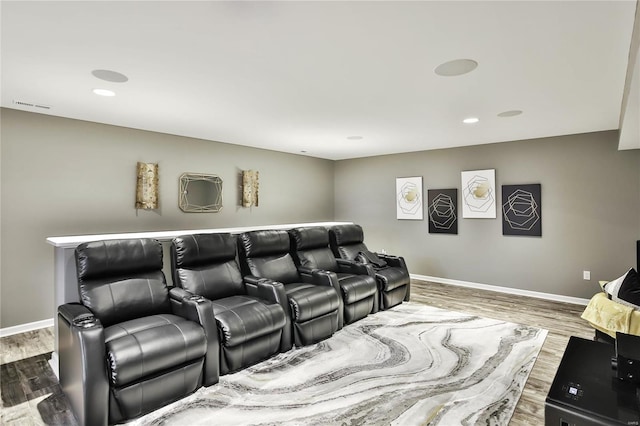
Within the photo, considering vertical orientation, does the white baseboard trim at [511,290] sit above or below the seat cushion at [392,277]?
below

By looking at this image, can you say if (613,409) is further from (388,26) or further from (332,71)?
(332,71)

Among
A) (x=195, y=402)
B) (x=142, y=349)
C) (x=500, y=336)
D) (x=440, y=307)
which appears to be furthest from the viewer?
(x=440, y=307)

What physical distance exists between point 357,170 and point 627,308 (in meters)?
5.06

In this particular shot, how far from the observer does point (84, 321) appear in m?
2.21

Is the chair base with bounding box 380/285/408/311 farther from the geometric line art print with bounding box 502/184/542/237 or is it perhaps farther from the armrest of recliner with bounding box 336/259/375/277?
the geometric line art print with bounding box 502/184/542/237

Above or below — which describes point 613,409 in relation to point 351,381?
above

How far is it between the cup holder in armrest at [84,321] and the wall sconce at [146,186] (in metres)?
2.49

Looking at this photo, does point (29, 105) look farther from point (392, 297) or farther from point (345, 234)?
point (392, 297)

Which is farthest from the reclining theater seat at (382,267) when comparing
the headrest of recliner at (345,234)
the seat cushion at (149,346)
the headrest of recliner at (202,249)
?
the seat cushion at (149,346)

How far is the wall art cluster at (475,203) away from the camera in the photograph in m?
5.14

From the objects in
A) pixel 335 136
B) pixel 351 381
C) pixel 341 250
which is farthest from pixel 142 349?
pixel 335 136

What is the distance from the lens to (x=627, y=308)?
2.82 metres

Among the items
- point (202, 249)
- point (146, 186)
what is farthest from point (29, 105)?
point (202, 249)

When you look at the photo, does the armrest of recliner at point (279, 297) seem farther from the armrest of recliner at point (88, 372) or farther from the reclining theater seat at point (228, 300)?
the armrest of recliner at point (88, 372)
